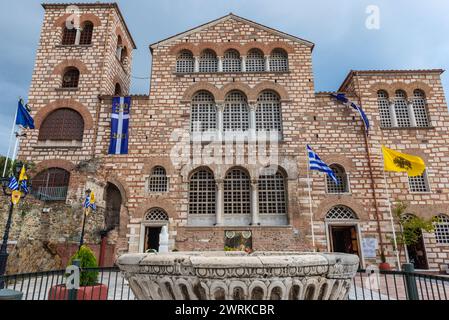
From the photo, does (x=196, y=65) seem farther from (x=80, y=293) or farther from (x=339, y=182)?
(x=80, y=293)

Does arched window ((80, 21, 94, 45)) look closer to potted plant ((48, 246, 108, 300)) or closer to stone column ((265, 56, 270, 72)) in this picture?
stone column ((265, 56, 270, 72))

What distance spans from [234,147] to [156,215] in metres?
5.59

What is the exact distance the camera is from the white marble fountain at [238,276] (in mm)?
3281

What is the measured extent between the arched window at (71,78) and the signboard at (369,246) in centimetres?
1874

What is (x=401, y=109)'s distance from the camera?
57.0 feet

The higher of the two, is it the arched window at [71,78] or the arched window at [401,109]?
the arched window at [71,78]

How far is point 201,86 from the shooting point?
17.5m

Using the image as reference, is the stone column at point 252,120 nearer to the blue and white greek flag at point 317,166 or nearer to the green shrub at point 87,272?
the blue and white greek flag at point 317,166

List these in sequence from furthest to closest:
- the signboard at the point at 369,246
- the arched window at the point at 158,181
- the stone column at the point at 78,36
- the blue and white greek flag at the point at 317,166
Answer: the stone column at the point at 78,36 < the arched window at the point at 158,181 < the signboard at the point at 369,246 < the blue and white greek flag at the point at 317,166

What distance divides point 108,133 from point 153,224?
19.1 feet

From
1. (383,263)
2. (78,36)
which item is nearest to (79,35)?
(78,36)

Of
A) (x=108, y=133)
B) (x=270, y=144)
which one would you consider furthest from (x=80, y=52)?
(x=270, y=144)

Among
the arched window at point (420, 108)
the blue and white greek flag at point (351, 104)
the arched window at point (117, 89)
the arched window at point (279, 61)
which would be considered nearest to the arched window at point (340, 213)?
the blue and white greek flag at point (351, 104)

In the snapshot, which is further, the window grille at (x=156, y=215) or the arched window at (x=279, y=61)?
the arched window at (x=279, y=61)
